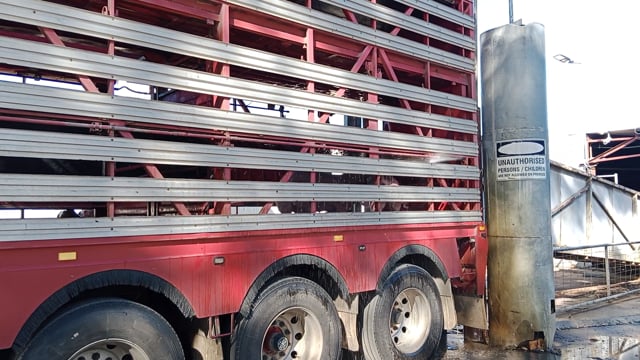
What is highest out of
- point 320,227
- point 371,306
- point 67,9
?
point 67,9

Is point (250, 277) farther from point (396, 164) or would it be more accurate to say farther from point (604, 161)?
point (604, 161)

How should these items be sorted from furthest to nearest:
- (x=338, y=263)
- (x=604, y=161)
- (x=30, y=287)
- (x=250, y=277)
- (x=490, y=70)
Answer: (x=604, y=161) < (x=490, y=70) < (x=338, y=263) < (x=250, y=277) < (x=30, y=287)

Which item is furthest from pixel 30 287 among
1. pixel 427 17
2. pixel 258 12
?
pixel 427 17

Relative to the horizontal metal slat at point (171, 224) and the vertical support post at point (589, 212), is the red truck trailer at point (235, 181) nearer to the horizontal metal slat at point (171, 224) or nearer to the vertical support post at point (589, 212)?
the horizontal metal slat at point (171, 224)

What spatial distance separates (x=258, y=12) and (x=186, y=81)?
900mm

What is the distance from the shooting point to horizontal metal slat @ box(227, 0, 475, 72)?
3.94m

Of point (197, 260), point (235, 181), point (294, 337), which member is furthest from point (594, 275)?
point (197, 260)

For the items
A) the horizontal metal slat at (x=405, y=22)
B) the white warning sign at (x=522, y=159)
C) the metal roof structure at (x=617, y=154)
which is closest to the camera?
the horizontal metal slat at (x=405, y=22)

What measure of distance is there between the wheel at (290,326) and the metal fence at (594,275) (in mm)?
5915

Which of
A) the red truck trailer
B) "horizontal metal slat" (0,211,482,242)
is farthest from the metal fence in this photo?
"horizontal metal slat" (0,211,482,242)

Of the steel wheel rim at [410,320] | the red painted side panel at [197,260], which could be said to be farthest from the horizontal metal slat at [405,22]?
the steel wheel rim at [410,320]

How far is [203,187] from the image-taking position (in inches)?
136

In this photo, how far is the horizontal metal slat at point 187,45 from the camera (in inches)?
113

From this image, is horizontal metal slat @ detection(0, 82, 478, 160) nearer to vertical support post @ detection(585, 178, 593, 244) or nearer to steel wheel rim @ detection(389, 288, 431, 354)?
steel wheel rim @ detection(389, 288, 431, 354)
